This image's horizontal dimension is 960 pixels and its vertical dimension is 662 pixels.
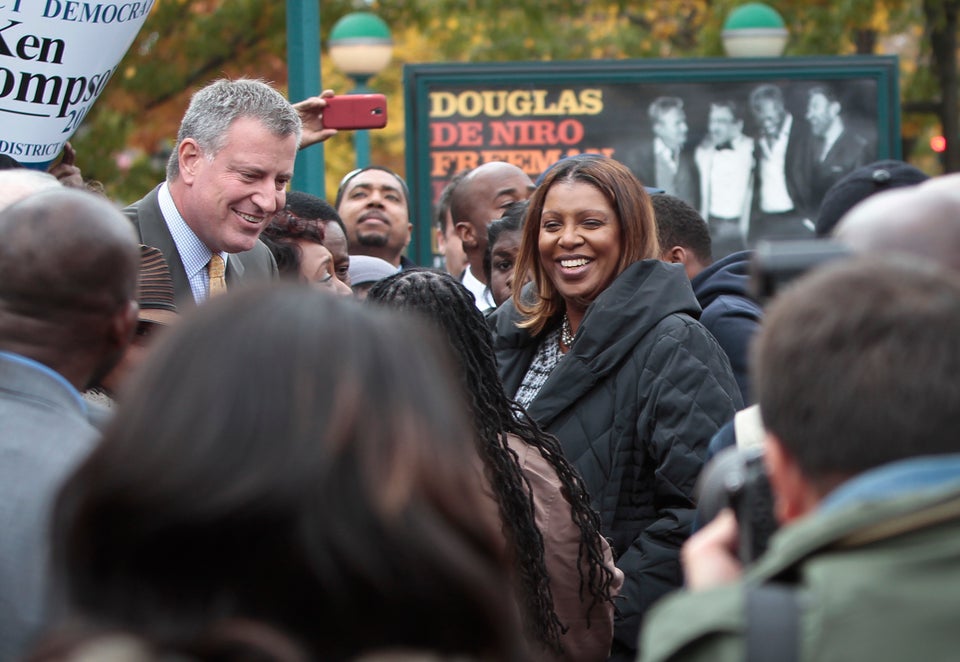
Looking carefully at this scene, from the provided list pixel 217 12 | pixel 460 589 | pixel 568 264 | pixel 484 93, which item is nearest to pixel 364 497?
pixel 460 589

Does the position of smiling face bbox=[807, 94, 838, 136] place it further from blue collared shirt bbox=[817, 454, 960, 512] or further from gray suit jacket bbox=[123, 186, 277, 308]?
blue collared shirt bbox=[817, 454, 960, 512]

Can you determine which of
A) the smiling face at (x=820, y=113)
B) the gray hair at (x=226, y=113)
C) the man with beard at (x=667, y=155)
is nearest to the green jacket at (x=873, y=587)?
the gray hair at (x=226, y=113)

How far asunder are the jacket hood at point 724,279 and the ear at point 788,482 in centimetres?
300

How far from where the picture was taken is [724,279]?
4.90 m

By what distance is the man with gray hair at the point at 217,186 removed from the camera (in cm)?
480

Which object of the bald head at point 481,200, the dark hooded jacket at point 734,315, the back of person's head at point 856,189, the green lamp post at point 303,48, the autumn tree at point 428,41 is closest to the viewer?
the back of person's head at point 856,189

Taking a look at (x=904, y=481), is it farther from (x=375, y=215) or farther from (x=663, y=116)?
(x=663, y=116)

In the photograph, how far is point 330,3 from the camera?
14.3 m

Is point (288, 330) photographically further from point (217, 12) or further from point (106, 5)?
point (217, 12)

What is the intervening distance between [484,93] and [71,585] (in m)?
8.70

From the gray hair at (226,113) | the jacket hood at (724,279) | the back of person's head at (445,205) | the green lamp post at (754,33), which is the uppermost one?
the green lamp post at (754,33)

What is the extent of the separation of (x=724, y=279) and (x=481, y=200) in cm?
269

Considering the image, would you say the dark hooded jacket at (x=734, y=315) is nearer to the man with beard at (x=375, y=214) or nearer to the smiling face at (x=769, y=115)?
the man with beard at (x=375, y=214)

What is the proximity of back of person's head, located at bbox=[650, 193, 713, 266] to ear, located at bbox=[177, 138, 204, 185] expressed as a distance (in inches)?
76.7
